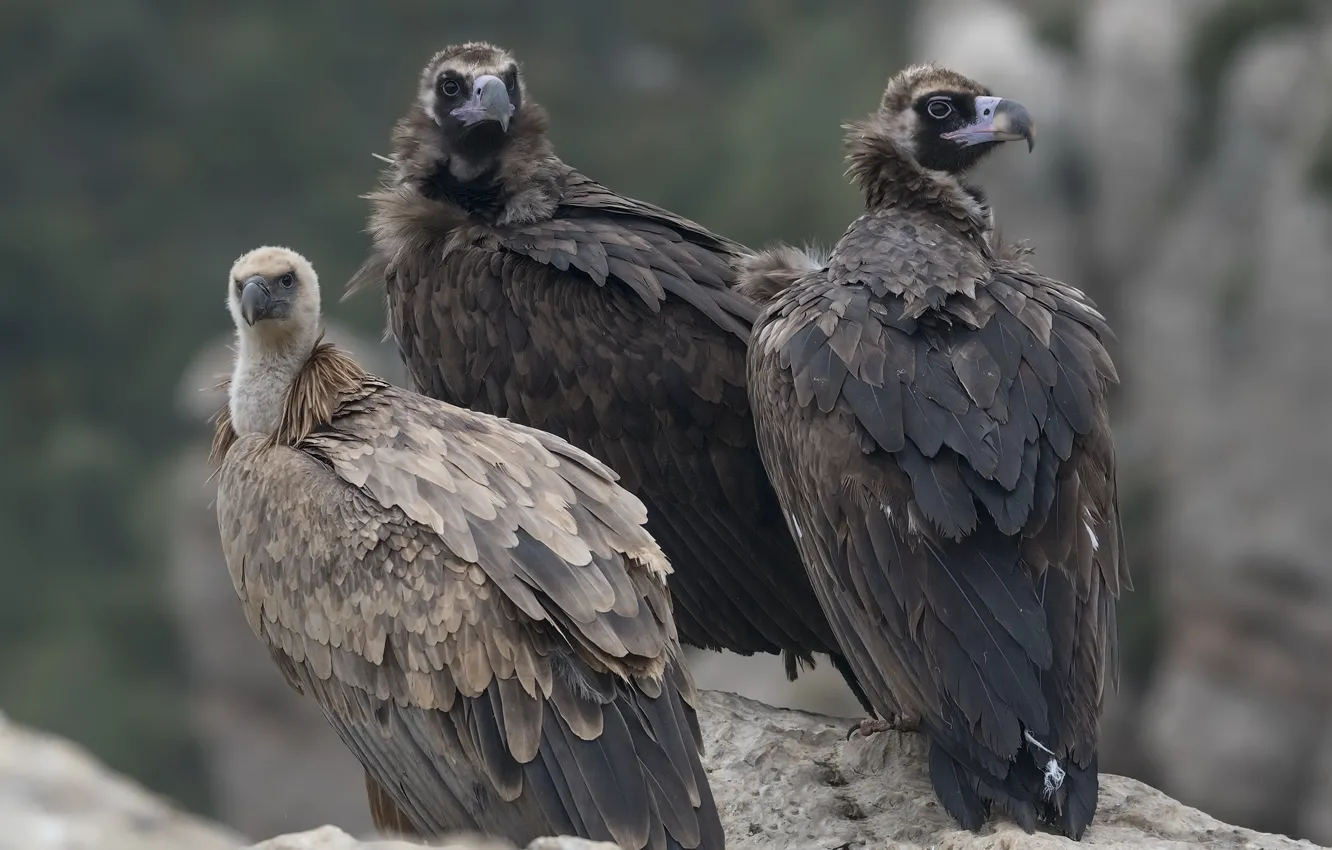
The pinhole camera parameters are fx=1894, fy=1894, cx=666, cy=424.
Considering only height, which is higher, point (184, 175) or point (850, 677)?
point (850, 677)

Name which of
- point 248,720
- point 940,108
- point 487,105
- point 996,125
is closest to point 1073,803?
point 996,125

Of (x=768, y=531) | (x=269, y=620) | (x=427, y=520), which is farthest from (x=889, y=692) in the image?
Answer: (x=269, y=620)

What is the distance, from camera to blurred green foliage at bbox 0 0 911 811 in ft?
131

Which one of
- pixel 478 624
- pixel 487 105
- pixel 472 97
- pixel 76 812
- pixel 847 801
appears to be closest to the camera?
pixel 76 812

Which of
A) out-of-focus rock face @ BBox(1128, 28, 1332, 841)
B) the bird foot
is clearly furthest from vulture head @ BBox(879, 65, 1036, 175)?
out-of-focus rock face @ BBox(1128, 28, 1332, 841)

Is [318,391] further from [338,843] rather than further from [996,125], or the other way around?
[996,125]

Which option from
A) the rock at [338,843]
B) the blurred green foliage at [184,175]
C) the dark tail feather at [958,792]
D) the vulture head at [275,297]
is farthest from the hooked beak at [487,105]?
the blurred green foliage at [184,175]

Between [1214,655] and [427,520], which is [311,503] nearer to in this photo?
[427,520]

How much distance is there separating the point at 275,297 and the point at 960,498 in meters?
2.30

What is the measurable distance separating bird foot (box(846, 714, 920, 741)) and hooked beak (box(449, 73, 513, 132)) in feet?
8.26

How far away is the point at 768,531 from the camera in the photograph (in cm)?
672

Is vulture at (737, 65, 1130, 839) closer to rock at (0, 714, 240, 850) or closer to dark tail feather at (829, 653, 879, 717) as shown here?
dark tail feather at (829, 653, 879, 717)

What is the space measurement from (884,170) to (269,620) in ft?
8.90

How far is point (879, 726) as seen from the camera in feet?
19.9
